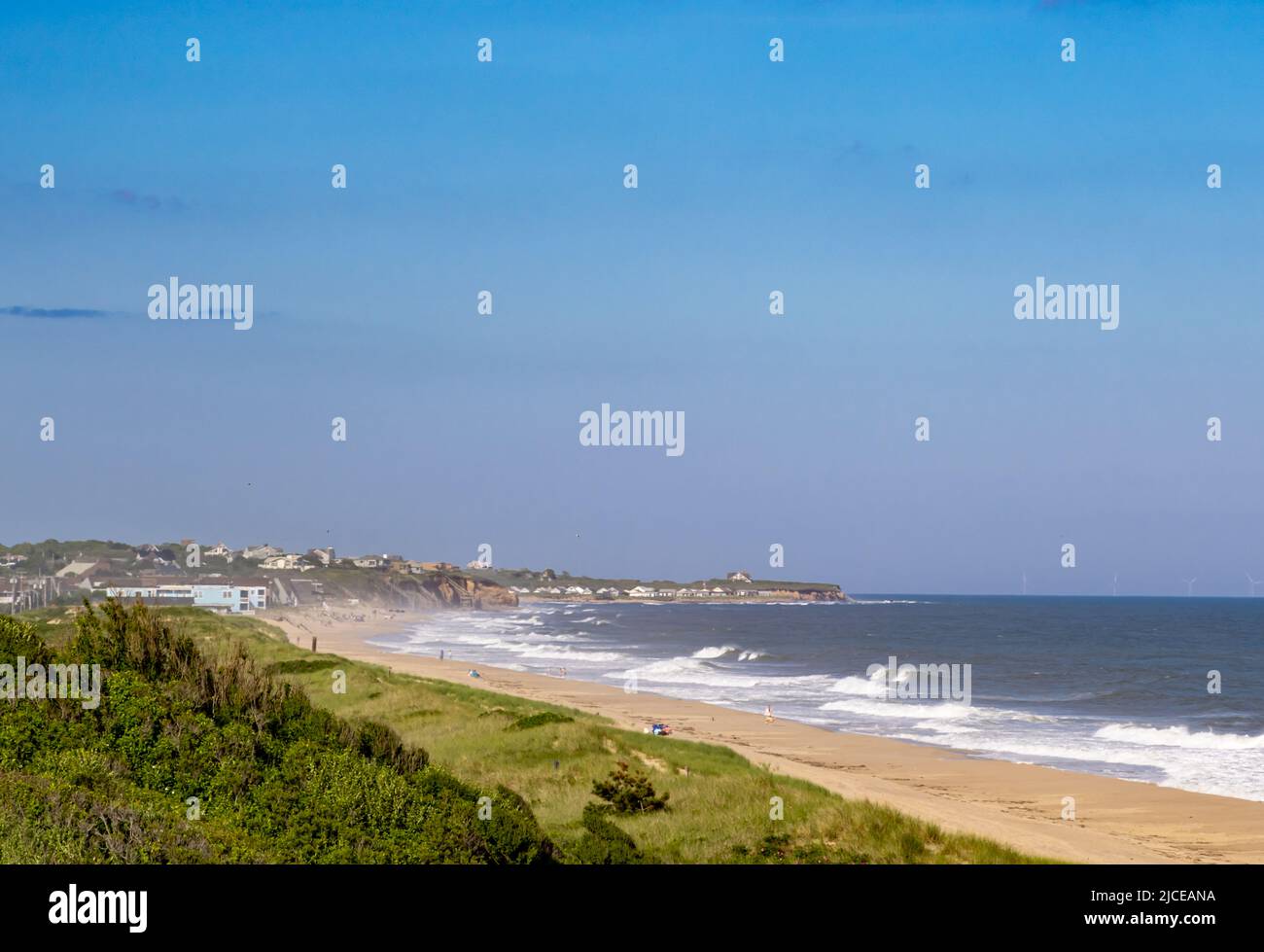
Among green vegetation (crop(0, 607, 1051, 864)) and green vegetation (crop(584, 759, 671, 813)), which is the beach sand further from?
green vegetation (crop(584, 759, 671, 813))

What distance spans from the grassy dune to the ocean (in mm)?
13573

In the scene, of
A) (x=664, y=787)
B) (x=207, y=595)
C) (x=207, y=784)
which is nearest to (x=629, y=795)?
(x=664, y=787)

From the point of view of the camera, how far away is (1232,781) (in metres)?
30.6

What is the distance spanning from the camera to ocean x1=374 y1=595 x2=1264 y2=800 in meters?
36.6

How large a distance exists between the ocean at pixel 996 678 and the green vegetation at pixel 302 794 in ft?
54.0

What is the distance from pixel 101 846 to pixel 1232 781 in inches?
1162

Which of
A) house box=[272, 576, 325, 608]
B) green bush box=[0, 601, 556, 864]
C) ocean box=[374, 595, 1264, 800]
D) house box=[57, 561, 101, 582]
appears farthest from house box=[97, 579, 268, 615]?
green bush box=[0, 601, 556, 864]

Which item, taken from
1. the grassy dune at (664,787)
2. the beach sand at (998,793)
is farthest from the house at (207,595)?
the grassy dune at (664,787)

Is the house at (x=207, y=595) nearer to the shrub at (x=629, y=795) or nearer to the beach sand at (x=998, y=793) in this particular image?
the beach sand at (x=998, y=793)

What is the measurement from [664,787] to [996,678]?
45210 mm

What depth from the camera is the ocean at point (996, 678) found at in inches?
1441

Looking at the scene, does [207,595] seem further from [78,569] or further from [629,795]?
[629,795]
